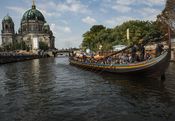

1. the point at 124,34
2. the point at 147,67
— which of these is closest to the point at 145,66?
the point at 147,67

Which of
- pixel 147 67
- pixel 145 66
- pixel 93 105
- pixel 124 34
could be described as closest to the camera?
pixel 93 105

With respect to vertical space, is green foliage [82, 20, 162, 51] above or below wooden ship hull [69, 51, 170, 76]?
above

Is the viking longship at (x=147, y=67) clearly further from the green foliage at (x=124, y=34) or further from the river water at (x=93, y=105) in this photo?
the green foliage at (x=124, y=34)

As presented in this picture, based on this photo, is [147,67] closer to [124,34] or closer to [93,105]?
[93,105]

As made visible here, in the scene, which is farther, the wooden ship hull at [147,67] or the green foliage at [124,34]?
the green foliage at [124,34]

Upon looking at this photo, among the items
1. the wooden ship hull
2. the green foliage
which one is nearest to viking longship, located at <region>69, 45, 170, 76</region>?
the wooden ship hull

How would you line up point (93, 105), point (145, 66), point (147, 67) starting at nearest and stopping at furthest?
point (93, 105) < point (147, 67) < point (145, 66)

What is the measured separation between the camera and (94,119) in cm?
1342

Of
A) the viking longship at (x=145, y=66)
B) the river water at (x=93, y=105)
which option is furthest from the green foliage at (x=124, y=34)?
the river water at (x=93, y=105)

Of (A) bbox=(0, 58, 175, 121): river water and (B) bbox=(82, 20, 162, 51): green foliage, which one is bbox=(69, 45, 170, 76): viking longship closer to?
(A) bbox=(0, 58, 175, 121): river water

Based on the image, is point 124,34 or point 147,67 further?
point 124,34

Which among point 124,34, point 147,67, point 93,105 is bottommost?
point 93,105

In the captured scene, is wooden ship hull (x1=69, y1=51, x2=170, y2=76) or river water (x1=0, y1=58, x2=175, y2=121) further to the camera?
wooden ship hull (x1=69, y1=51, x2=170, y2=76)

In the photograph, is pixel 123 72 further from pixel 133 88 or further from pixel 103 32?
pixel 103 32
